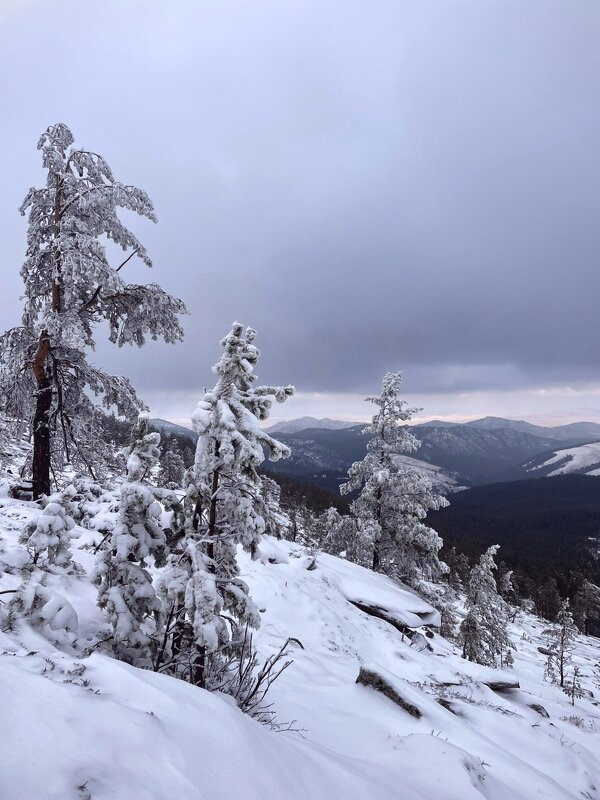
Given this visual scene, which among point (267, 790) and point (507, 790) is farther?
point (507, 790)

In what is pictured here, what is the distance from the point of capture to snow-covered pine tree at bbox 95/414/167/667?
13.3 feet

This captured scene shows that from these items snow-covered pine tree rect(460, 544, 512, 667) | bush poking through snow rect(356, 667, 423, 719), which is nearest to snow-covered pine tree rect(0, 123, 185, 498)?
bush poking through snow rect(356, 667, 423, 719)

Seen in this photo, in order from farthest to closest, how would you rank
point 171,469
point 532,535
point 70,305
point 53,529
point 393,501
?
1. point 532,535
2. point 171,469
3. point 393,501
4. point 70,305
5. point 53,529

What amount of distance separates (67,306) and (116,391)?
86.6 inches

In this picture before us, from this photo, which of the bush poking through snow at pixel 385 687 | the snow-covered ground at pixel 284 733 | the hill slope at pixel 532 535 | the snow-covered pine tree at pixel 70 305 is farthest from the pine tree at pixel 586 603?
the snow-covered pine tree at pixel 70 305

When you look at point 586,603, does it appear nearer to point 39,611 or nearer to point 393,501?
point 393,501

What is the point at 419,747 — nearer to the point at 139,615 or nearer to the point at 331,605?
the point at 139,615

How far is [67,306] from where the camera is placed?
9211 mm

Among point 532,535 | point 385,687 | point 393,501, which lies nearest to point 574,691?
point 393,501

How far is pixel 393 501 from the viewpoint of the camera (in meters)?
19.4

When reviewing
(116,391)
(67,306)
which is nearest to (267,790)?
(116,391)

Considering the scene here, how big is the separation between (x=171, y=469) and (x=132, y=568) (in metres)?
28.4

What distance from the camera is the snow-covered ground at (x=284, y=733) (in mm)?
2238

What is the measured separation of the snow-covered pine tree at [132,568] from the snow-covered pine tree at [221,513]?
23 centimetres
